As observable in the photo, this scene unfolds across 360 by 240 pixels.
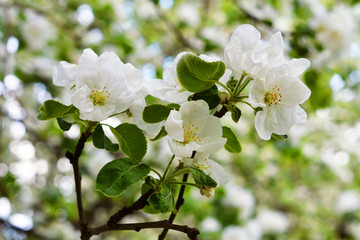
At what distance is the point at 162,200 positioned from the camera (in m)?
0.71

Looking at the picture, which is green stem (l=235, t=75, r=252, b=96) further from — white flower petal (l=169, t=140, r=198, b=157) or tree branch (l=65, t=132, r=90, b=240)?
tree branch (l=65, t=132, r=90, b=240)

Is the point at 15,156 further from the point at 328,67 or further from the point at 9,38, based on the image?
the point at 328,67

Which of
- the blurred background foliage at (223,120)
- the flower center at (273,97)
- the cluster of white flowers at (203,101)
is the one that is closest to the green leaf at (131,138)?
the cluster of white flowers at (203,101)

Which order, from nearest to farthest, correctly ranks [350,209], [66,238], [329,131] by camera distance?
[66,238], [350,209], [329,131]

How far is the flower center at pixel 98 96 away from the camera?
735 millimetres

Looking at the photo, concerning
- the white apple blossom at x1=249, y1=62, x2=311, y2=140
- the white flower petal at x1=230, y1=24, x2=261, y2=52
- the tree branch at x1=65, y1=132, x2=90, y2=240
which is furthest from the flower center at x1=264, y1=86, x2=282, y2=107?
the tree branch at x1=65, y1=132, x2=90, y2=240

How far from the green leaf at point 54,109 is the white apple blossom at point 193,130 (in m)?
0.19

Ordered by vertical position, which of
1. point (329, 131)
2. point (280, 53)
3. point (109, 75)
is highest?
point (329, 131)

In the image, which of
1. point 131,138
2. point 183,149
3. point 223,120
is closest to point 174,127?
point 183,149

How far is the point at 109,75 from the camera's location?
75 centimetres

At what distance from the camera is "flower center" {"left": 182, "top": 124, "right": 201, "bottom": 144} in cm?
76

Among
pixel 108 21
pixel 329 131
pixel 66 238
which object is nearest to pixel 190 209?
pixel 66 238

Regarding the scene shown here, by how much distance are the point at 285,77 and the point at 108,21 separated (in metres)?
2.66

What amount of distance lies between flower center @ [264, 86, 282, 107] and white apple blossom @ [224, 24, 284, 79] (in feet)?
0.12
